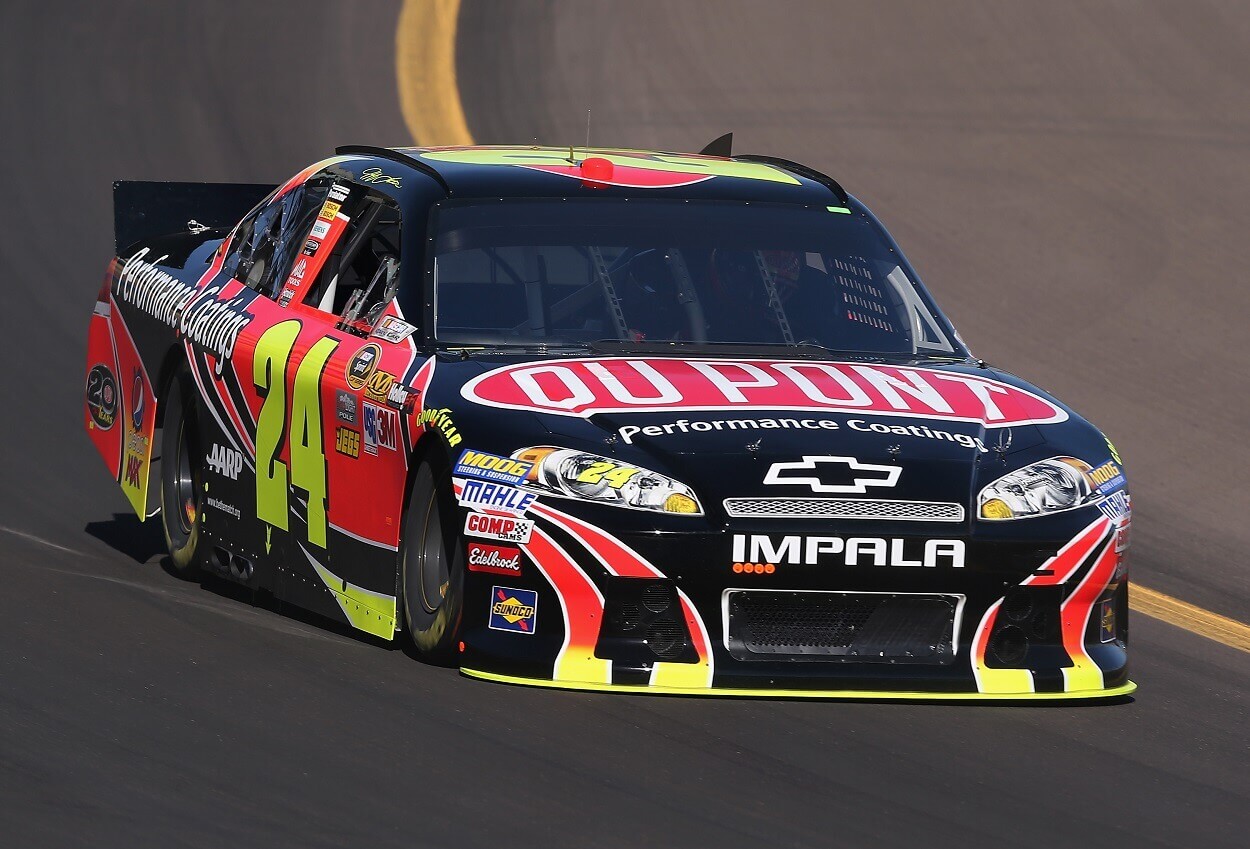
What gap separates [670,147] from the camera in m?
18.9

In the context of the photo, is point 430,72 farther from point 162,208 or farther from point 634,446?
point 634,446

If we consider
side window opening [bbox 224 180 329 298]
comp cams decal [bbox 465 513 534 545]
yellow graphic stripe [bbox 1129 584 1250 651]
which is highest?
side window opening [bbox 224 180 329 298]

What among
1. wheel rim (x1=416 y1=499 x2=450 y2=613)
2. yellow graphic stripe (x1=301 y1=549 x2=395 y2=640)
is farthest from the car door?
wheel rim (x1=416 y1=499 x2=450 y2=613)

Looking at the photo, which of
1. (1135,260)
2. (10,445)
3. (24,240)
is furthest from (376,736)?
(24,240)

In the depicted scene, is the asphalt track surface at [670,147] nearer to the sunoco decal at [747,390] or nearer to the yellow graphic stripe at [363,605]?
the yellow graphic stripe at [363,605]

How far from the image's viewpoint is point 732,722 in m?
6.26

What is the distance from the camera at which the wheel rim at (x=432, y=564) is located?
6734 millimetres

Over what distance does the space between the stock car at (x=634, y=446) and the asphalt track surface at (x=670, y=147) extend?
0.19 meters

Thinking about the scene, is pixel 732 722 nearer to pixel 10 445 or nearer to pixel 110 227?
pixel 10 445

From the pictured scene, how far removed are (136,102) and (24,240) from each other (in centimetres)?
501

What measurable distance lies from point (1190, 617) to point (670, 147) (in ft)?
35.6

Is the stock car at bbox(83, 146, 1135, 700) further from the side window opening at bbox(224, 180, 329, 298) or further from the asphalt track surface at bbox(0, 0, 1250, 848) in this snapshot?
the asphalt track surface at bbox(0, 0, 1250, 848)

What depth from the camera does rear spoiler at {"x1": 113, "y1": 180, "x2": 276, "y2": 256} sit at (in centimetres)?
1004

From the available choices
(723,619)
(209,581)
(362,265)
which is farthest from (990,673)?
(209,581)
